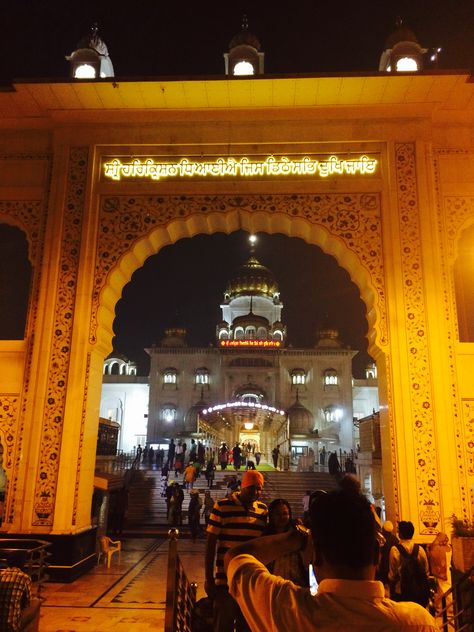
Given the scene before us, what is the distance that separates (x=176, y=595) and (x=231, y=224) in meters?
5.81

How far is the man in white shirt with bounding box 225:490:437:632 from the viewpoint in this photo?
125cm

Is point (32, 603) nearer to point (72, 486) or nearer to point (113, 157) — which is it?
point (72, 486)

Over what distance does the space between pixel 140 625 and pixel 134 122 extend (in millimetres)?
6587

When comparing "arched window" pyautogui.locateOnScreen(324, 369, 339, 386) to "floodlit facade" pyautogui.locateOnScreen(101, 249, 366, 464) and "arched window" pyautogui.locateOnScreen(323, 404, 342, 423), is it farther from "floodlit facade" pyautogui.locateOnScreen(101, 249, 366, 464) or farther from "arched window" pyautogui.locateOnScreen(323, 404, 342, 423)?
"arched window" pyautogui.locateOnScreen(323, 404, 342, 423)

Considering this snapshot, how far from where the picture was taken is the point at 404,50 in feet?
27.4

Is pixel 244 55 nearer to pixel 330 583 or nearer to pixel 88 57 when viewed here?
pixel 88 57

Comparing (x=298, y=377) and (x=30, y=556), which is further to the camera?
(x=298, y=377)

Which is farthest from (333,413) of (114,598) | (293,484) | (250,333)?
(114,598)

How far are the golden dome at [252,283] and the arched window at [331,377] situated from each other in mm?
8333

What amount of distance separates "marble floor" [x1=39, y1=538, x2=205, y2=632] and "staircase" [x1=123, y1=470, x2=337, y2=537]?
4.37 meters

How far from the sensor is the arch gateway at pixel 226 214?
6.68 m

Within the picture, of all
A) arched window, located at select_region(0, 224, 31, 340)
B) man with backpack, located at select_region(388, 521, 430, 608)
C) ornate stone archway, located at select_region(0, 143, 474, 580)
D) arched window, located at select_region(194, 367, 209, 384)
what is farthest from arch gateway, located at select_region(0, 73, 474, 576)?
arched window, located at select_region(194, 367, 209, 384)

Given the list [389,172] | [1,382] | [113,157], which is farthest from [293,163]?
[1,382]

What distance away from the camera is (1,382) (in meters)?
7.04
